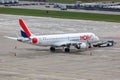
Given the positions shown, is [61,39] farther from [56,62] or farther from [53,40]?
[56,62]

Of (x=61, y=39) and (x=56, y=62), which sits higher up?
(x=61, y=39)

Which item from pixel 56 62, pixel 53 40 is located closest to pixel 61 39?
pixel 53 40

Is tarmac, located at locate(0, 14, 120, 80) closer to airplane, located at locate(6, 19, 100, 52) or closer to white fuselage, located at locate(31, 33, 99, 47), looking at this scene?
airplane, located at locate(6, 19, 100, 52)

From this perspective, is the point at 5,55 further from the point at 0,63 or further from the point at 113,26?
the point at 113,26

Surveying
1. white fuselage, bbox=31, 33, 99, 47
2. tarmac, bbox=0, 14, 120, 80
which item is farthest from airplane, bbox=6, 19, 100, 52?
tarmac, bbox=0, 14, 120, 80

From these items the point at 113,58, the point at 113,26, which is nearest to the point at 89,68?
the point at 113,58

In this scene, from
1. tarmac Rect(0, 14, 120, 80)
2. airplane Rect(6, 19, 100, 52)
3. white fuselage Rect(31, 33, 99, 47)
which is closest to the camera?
tarmac Rect(0, 14, 120, 80)

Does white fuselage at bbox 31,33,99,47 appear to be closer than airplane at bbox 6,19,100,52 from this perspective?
No

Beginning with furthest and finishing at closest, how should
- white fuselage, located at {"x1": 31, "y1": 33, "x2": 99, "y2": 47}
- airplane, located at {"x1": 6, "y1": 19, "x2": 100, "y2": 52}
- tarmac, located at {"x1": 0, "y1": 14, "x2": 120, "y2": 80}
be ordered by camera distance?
white fuselage, located at {"x1": 31, "y1": 33, "x2": 99, "y2": 47} < airplane, located at {"x1": 6, "y1": 19, "x2": 100, "y2": 52} < tarmac, located at {"x1": 0, "y1": 14, "x2": 120, "y2": 80}

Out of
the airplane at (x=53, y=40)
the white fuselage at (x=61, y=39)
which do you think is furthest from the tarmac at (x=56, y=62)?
the white fuselage at (x=61, y=39)

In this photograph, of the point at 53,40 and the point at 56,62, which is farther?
the point at 53,40

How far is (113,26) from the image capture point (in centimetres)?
15500

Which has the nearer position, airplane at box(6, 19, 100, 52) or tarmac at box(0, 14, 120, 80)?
tarmac at box(0, 14, 120, 80)

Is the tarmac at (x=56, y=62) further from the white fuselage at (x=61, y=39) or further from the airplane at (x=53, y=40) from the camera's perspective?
the white fuselage at (x=61, y=39)
